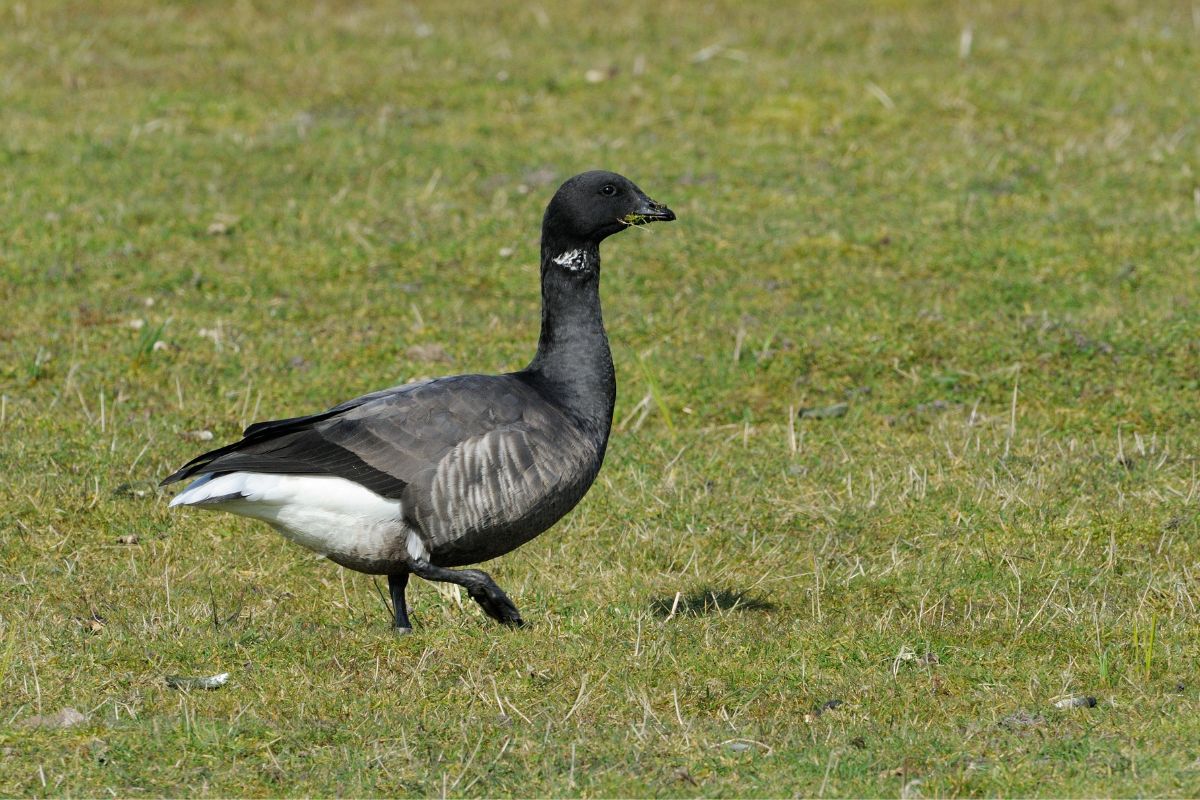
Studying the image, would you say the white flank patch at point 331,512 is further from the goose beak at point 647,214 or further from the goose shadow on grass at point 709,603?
the goose beak at point 647,214

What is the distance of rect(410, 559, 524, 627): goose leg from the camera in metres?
7.18

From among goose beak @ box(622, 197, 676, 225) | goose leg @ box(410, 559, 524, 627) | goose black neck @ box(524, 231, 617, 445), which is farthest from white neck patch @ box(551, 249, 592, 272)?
goose leg @ box(410, 559, 524, 627)

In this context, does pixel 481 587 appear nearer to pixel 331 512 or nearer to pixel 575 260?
pixel 331 512

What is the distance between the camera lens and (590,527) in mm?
9078

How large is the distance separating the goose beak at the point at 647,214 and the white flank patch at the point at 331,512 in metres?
2.01

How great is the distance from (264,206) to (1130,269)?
26.5 feet

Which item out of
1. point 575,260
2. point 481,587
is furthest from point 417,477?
point 575,260

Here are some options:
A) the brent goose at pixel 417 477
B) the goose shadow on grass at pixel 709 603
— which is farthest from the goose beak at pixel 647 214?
the goose shadow on grass at pixel 709 603

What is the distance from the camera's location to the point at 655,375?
459 inches

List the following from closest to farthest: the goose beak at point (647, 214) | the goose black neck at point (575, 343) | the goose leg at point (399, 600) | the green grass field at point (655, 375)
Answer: the green grass field at point (655, 375) → the goose leg at point (399, 600) → the goose black neck at point (575, 343) → the goose beak at point (647, 214)

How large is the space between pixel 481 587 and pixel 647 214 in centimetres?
224

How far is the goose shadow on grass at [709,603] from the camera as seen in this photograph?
25.7 ft

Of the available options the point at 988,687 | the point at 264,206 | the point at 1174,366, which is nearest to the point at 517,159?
the point at 264,206

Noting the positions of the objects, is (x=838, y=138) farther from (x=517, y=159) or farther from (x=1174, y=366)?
(x=1174, y=366)
